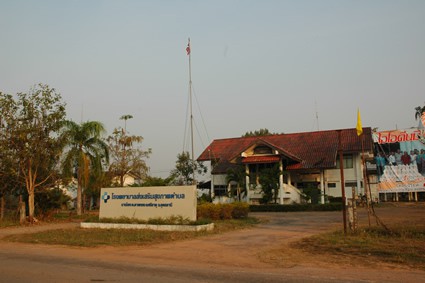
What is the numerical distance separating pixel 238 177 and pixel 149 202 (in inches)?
749

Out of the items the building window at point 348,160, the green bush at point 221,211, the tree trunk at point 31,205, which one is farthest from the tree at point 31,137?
the building window at point 348,160

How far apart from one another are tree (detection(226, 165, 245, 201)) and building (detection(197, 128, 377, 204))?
96 millimetres

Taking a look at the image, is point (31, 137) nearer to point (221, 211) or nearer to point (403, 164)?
point (221, 211)

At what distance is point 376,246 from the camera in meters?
11.4

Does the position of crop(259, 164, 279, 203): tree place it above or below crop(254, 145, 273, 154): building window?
below

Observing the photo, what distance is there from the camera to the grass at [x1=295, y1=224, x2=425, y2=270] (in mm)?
9680

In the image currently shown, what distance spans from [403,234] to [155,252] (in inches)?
315

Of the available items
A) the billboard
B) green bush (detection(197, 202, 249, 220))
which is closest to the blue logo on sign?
green bush (detection(197, 202, 249, 220))

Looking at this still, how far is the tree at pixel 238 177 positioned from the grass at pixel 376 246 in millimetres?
23154

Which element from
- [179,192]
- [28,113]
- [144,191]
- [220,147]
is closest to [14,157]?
[28,113]

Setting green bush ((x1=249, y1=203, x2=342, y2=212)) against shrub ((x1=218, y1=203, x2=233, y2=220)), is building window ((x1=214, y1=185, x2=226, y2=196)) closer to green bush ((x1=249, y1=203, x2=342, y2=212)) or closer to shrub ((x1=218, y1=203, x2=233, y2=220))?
green bush ((x1=249, y1=203, x2=342, y2=212))

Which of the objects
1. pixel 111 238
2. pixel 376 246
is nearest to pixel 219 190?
pixel 111 238

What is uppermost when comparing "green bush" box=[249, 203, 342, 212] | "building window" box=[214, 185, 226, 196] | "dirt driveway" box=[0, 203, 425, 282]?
"building window" box=[214, 185, 226, 196]

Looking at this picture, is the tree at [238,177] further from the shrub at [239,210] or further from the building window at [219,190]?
the shrub at [239,210]
